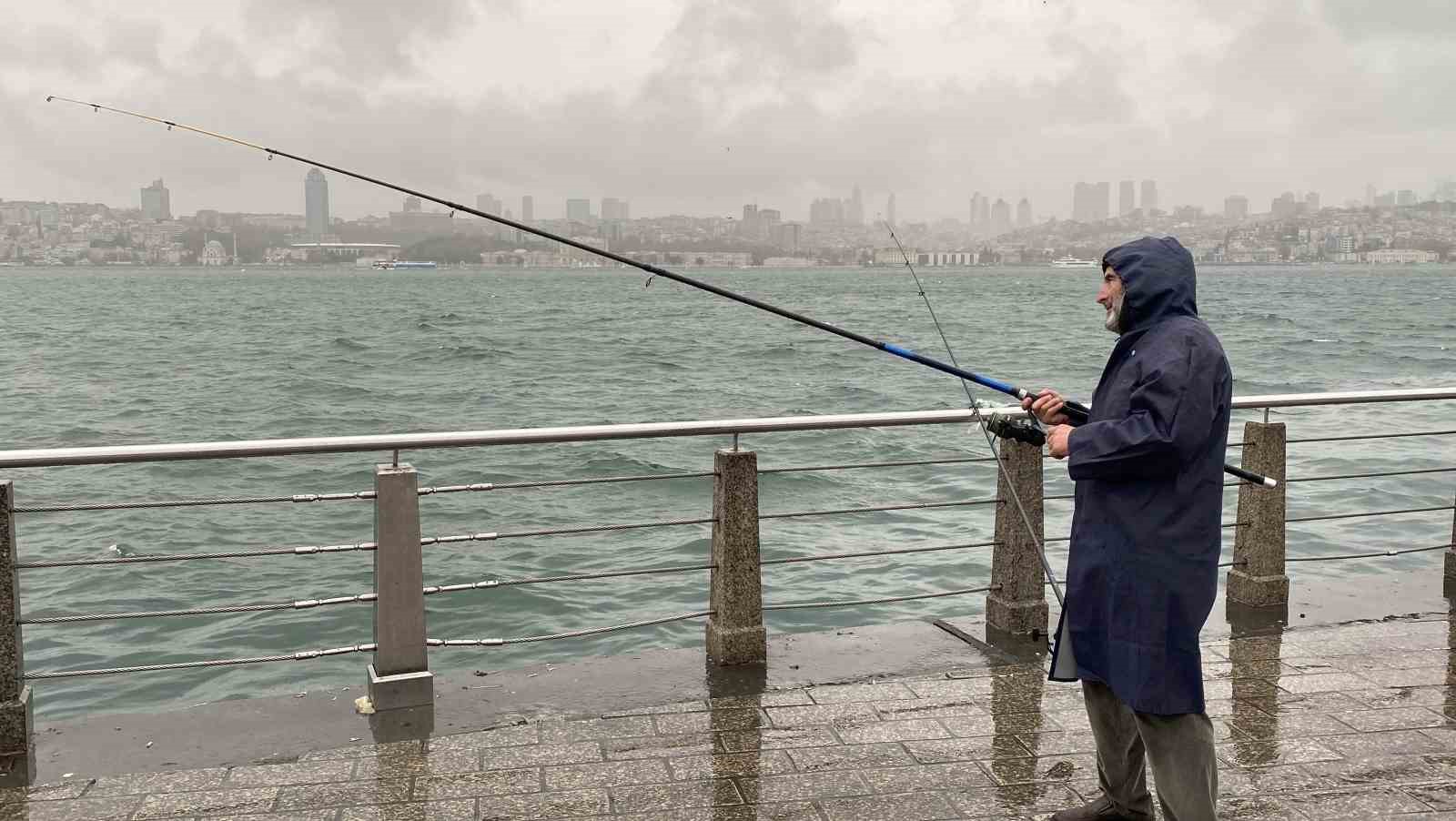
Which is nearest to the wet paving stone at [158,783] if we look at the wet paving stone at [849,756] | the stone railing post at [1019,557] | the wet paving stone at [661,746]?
the wet paving stone at [661,746]

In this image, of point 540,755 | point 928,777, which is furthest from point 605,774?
point 928,777

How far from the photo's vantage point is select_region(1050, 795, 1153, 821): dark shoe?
4391 mm

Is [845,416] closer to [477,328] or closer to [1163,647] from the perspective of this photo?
[1163,647]

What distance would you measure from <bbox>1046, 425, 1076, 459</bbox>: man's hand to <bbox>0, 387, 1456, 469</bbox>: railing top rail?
0.90 meters

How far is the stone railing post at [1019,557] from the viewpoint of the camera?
21.9ft

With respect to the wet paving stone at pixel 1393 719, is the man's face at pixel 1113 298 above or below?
above

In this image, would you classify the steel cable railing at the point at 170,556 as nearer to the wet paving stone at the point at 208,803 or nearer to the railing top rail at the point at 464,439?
the railing top rail at the point at 464,439

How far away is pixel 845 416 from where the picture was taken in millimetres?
6512

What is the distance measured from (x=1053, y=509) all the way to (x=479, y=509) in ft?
27.2

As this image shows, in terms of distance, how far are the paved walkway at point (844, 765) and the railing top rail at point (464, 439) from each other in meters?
1.18

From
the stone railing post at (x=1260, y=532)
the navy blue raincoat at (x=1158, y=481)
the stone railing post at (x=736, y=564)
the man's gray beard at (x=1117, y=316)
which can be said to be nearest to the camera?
the navy blue raincoat at (x=1158, y=481)

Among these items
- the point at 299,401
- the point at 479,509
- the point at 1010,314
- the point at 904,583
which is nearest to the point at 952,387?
the point at 299,401

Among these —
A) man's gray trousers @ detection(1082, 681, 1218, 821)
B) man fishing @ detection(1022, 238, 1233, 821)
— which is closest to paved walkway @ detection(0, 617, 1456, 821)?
man's gray trousers @ detection(1082, 681, 1218, 821)

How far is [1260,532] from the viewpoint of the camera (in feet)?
24.0
